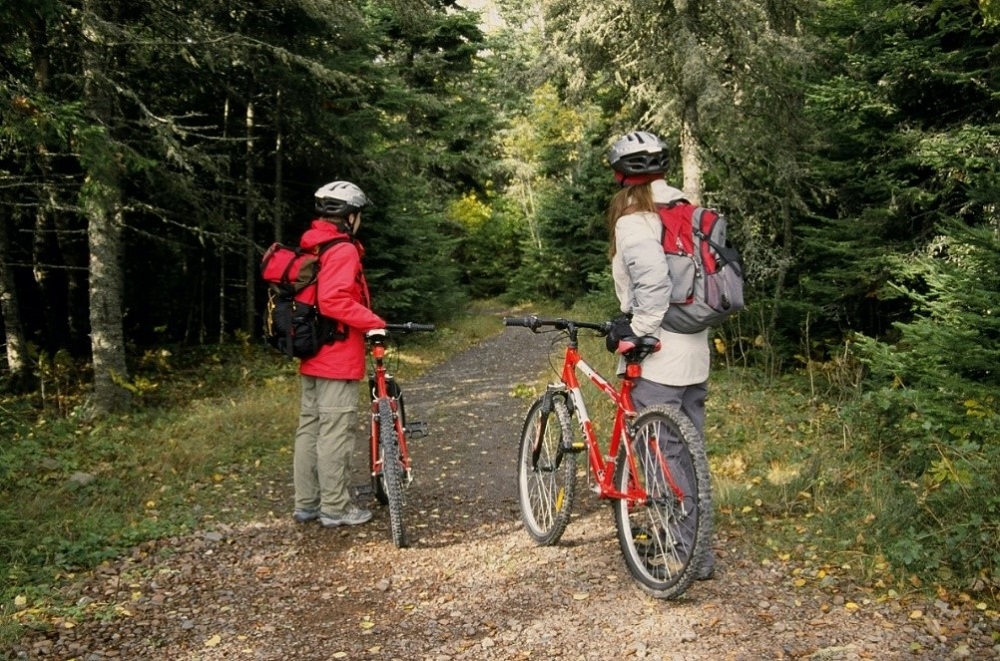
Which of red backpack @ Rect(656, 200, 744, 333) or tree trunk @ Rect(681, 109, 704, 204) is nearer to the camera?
red backpack @ Rect(656, 200, 744, 333)

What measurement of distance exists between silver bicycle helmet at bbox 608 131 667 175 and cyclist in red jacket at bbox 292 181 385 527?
1.80 m

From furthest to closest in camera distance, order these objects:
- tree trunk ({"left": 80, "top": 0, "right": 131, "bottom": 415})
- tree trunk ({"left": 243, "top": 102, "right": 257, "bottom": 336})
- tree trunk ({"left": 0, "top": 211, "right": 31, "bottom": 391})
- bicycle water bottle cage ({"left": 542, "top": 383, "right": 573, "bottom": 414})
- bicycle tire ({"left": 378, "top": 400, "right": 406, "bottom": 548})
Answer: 1. tree trunk ({"left": 243, "top": 102, "right": 257, "bottom": 336})
2. tree trunk ({"left": 0, "top": 211, "right": 31, "bottom": 391})
3. tree trunk ({"left": 80, "top": 0, "right": 131, "bottom": 415})
4. bicycle tire ({"left": 378, "top": 400, "right": 406, "bottom": 548})
5. bicycle water bottle cage ({"left": 542, "top": 383, "right": 573, "bottom": 414})

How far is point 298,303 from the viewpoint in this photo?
4.87 metres

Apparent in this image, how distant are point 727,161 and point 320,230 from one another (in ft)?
28.5

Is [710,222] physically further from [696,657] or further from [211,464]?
[211,464]

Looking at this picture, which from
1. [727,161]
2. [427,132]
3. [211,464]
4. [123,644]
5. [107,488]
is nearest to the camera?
[123,644]

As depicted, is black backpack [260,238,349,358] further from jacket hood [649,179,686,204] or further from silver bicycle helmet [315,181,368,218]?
jacket hood [649,179,686,204]

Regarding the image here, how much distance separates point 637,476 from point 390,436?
1.82 metres

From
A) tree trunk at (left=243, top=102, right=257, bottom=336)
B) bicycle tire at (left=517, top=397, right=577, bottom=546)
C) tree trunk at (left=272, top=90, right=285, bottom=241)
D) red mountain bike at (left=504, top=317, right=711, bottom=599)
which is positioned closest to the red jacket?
red mountain bike at (left=504, top=317, right=711, bottom=599)

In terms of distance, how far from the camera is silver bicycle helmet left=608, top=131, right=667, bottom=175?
380 centimetres

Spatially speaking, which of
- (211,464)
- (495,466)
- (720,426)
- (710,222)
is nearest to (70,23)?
(211,464)

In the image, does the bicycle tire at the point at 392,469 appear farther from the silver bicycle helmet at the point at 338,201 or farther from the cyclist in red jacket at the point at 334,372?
the silver bicycle helmet at the point at 338,201

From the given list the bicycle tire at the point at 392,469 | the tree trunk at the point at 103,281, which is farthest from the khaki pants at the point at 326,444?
the tree trunk at the point at 103,281

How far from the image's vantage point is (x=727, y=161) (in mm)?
11781
